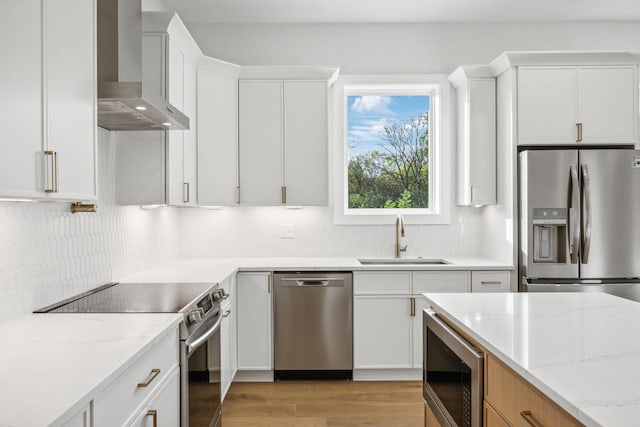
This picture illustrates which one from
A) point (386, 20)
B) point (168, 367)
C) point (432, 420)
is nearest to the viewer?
point (168, 367)

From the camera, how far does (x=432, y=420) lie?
2.20 metres

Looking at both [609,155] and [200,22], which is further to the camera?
[200,22]

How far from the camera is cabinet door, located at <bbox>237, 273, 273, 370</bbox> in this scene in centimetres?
360

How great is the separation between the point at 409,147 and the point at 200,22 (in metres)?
2.08

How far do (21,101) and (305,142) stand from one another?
8.27ft

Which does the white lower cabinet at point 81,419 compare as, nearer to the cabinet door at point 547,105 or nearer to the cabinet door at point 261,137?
the cabinet door at point 261,137

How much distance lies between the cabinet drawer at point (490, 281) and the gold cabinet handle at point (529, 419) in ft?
7.91

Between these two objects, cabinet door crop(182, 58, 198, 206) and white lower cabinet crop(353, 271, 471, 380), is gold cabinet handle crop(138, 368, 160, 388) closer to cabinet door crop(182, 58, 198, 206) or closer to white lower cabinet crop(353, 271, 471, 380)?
cabinet door crop(182, 58, 198, 206)

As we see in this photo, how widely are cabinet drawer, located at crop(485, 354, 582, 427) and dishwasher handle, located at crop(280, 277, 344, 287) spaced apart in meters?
2.07

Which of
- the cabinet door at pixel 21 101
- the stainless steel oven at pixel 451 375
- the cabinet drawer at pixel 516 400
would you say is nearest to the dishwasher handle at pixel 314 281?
the stainless steel oven at pixel 451 375

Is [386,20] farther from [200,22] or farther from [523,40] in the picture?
[200,22]

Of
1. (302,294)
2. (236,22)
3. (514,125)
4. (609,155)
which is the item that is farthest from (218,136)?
(609,155)

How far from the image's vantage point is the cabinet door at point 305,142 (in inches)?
151

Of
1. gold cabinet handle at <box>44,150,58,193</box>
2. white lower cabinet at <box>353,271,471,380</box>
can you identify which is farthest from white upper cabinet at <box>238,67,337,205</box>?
gold cabinet handle at <box>44,150,58,193</box>
